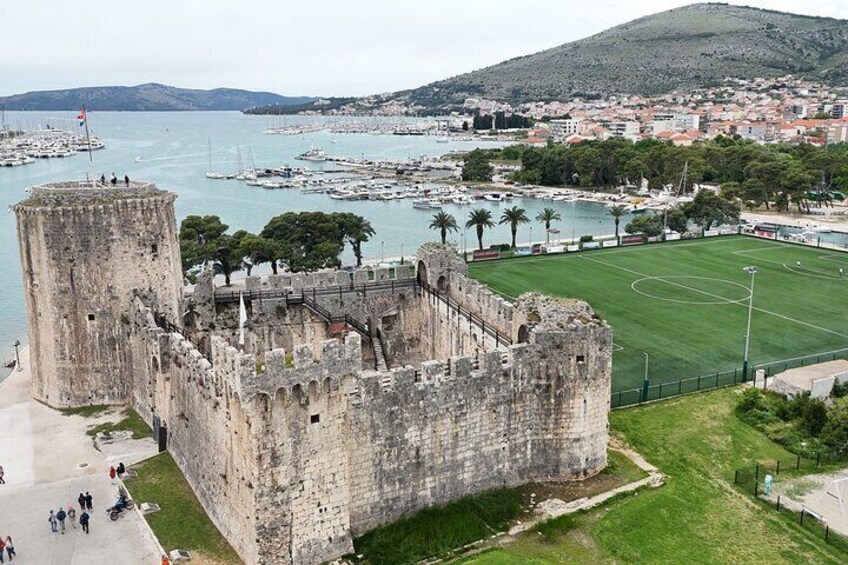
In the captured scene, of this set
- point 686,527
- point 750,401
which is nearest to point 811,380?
point 750,401

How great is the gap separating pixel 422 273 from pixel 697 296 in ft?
97.6

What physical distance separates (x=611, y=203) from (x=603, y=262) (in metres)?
59.1

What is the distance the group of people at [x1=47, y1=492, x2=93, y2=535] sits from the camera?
74.8 feet

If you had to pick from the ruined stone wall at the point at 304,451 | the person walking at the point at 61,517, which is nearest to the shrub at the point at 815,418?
the ruined stone wall at the point at 304,451

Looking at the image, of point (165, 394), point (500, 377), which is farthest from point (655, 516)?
point (165, 394)

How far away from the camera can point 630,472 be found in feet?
90.3

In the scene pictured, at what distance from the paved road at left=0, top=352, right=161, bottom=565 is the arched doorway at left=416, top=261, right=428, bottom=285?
1365 cm

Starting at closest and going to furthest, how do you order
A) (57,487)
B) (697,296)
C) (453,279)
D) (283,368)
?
(283,368)
(57,487)
(453,279)
(697,296)

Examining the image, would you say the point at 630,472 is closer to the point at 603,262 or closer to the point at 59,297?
the point at 59,297

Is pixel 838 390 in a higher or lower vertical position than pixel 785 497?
higher

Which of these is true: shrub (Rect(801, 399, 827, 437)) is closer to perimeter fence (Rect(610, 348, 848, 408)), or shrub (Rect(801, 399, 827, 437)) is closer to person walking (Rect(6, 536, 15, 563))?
perimeter fence (Rect(610, 348, 848, 408))

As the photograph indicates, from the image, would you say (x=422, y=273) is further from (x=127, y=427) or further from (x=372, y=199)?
(x=372, y=199)

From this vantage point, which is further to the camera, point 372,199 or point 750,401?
A: point 372,199

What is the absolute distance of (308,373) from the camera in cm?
2073
